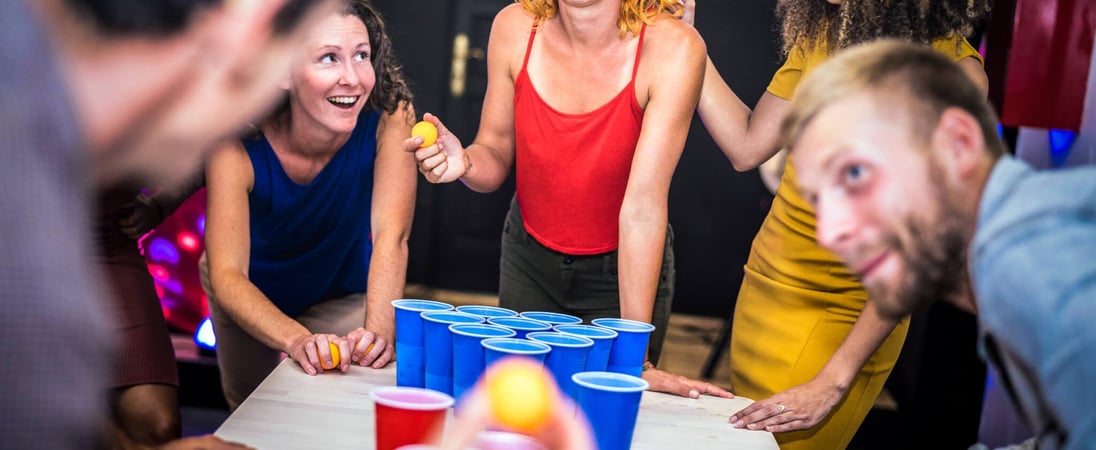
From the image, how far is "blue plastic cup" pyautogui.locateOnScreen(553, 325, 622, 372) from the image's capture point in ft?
5.31

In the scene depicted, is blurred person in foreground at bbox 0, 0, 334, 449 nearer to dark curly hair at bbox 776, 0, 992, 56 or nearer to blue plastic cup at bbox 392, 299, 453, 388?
blue plastic cup at bbox 392, 299, 453, 388

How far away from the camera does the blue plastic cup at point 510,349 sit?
1431 millimetres

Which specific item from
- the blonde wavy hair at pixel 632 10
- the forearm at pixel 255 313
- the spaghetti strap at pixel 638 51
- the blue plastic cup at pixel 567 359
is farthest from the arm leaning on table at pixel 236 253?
the spaghetti strap at pixel 638 51

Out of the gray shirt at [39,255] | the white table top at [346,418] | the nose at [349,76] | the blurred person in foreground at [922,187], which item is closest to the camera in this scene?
the gray shirt at [39,255]

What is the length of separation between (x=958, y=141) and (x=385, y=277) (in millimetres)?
1459

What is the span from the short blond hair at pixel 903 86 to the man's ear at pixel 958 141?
10 millimetres

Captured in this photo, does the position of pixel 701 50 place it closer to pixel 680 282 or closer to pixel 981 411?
pixel 680 282

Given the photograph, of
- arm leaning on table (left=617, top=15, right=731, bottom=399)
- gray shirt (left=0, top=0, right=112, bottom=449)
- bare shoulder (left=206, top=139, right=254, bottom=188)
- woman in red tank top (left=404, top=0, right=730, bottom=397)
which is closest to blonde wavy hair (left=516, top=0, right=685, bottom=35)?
woman in red tank top (left=404, top=0, right=730, bottom=397)

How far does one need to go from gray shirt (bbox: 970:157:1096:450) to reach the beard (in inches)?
3.6

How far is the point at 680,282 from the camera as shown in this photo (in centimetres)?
319

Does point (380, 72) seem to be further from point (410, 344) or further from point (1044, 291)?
point (1044, 291)

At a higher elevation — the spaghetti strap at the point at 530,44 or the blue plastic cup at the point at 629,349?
the spaghetti strap at the point at 530,44

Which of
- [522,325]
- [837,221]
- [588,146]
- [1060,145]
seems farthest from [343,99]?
[1060,145]

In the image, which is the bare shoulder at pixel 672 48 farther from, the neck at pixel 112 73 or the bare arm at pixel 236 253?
the neck at pixel 112 73
